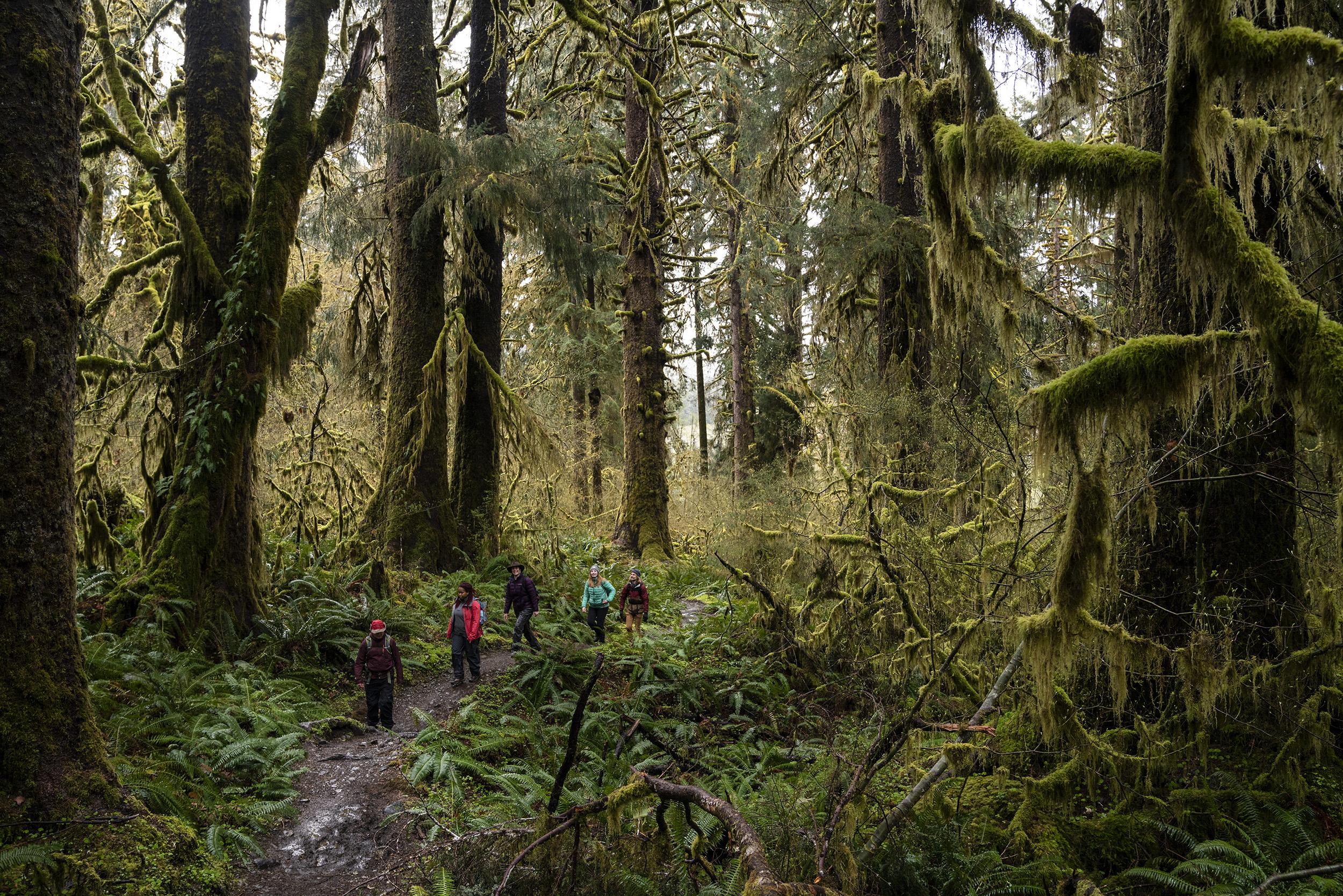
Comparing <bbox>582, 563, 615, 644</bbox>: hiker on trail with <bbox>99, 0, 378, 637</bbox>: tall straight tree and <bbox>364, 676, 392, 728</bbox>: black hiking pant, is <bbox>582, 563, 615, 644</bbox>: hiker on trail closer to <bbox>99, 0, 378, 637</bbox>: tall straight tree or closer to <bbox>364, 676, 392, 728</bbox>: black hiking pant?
<bbox>364, 676, 392, 728</bbox>: black hiking pant

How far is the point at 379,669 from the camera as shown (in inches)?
285

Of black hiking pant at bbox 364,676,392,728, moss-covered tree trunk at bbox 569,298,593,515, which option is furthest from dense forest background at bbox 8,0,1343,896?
moss-covered tree trunk at bbox 569,298,593,515

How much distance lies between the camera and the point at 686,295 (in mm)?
20156

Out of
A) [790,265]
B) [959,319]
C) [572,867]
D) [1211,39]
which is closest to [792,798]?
[572,867]

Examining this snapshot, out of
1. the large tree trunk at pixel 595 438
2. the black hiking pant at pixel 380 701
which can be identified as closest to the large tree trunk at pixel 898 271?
the black hiking pant at pixel 380 701

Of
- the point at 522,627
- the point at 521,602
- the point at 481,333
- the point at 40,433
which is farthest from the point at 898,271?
the point at 40,433

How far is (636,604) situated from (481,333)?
5269mm

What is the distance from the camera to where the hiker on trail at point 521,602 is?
9.34m

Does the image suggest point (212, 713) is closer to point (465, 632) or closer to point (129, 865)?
point (129, 865)

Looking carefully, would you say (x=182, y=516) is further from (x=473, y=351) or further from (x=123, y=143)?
(x=473, y=351)

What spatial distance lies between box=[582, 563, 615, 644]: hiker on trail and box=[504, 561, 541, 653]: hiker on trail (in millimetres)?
803

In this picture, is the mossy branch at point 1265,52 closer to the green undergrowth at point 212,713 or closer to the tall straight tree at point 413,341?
the green undergrowth at point 212,713

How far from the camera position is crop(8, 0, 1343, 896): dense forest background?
3.91 meters

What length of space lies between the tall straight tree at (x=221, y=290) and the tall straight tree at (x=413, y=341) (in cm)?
270
